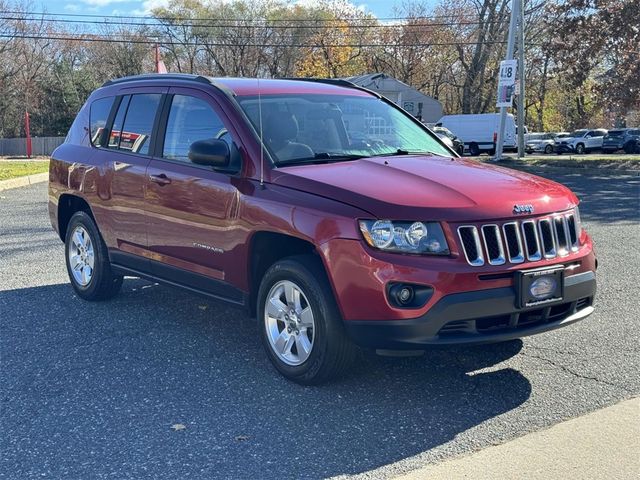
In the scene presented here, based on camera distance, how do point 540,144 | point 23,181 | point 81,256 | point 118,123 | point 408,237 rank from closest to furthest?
point 408,237
point 118,123
point 81,256
point 23,181
point 540,144

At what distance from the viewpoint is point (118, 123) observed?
241 inches

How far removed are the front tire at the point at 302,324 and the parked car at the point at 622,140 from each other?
41.9m

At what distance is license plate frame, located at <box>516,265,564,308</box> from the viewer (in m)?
3.95

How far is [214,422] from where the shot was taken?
12.7ft

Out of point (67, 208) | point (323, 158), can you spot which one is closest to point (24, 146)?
point (67, 208)

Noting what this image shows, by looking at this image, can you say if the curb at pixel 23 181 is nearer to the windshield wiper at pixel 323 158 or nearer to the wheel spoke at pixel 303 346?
the windshield wiper at pixel 323 158

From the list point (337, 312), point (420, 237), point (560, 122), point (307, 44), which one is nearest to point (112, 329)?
point (337, 312)

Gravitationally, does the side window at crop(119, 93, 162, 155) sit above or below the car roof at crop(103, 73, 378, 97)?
below

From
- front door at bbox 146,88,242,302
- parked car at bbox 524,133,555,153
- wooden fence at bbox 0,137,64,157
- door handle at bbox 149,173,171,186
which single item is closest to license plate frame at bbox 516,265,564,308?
front door at bbox 146,88,242,302

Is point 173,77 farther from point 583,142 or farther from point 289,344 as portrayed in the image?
point 583,142

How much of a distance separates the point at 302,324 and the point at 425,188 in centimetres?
113

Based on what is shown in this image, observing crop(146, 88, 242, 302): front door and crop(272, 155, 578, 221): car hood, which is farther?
crop(146, 88, 242, 302): front door

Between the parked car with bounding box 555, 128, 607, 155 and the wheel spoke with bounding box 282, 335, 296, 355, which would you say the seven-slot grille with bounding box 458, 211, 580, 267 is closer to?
the wheel spoke with bounding box 282, 335, 296, 355

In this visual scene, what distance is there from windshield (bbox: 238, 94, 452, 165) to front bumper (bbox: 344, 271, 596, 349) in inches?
54.8
